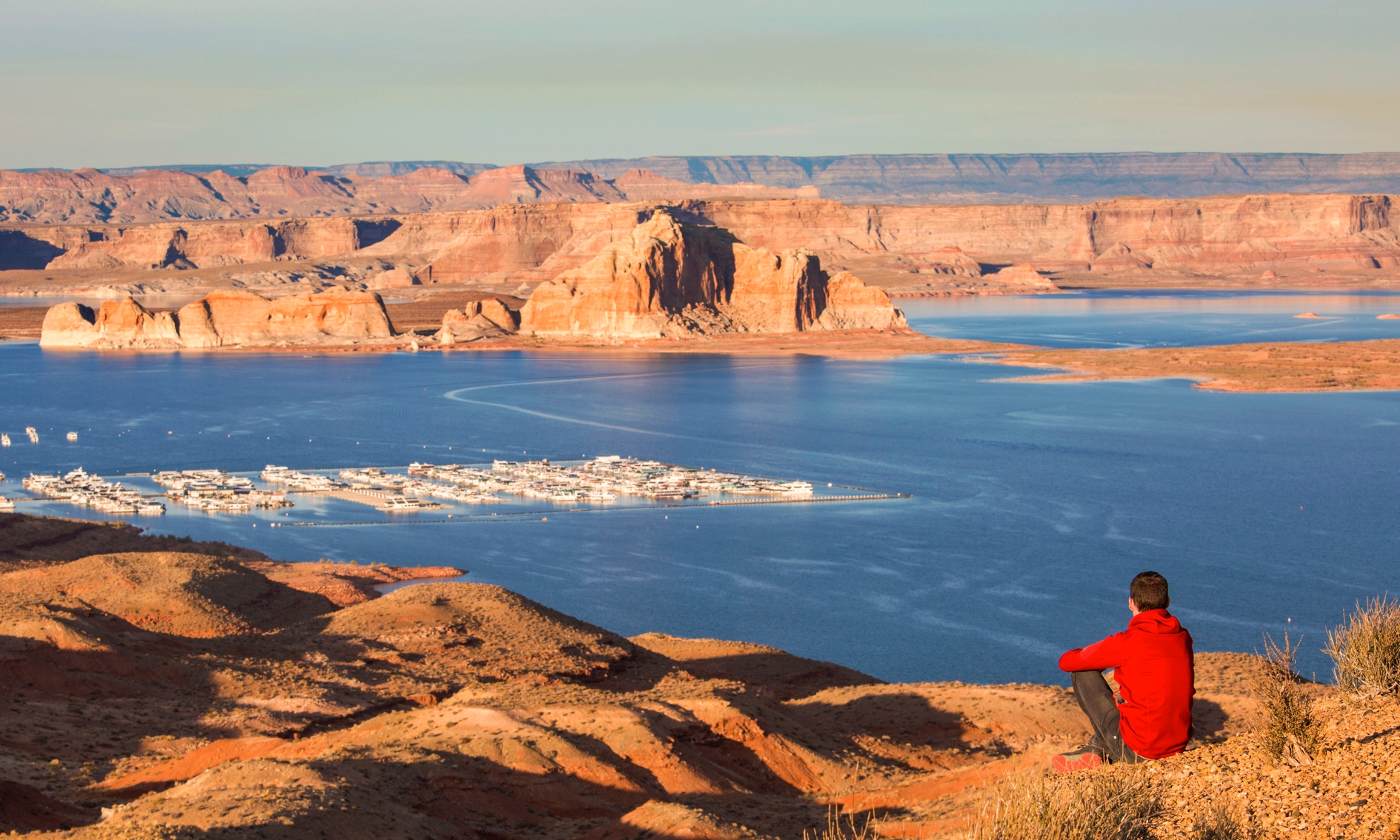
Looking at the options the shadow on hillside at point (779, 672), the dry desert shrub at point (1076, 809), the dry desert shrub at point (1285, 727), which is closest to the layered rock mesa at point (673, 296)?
the shadow on hillside at point (779, 672)

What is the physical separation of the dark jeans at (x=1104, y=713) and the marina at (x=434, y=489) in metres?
60.7

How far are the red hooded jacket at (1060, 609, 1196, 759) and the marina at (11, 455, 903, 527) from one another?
201ft

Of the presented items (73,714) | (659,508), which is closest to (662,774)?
(73,714)

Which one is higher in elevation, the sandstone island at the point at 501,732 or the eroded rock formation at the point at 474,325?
the eroded rock formation at the point at 474,325

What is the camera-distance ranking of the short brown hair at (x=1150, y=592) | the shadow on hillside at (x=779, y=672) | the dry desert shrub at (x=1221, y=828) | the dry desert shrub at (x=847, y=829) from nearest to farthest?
the dry desert shrub at (x=1221, y=828) → the short brown hair at (x=1150, y=592) → the dry desert shrub at (x=847, y=829) → the shadow on hillside at (x=779, y=672)

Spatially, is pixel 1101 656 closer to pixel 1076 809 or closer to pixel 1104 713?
pixel 1104 713

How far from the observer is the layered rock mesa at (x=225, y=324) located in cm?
18400

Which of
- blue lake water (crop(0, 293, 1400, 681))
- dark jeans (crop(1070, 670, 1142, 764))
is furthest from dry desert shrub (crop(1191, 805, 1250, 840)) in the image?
blue lake water (crop(0, 293, 1400, 681))

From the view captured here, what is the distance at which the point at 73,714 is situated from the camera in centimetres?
2603

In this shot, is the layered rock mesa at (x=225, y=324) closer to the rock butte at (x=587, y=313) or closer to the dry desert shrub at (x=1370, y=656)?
the rock butte at (x=587, y=313)

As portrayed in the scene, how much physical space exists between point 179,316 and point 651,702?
179m

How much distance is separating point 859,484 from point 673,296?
11685 cm

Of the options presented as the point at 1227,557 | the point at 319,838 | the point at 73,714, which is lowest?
the point at 1227,557

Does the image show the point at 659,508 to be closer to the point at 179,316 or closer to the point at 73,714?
the point at 73,714
